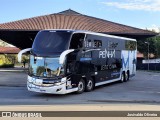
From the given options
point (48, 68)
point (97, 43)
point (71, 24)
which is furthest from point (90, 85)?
point (71, 24)

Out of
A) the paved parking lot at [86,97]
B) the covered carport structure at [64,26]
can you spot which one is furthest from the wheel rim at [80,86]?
the covered carport structure at [64,26]

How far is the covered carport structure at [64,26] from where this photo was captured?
4194 cm

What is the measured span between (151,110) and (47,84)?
11.4m

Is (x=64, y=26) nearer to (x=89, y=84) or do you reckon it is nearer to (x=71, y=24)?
(x=71, y=24)

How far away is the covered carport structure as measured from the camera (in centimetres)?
4194

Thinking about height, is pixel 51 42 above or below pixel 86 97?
above

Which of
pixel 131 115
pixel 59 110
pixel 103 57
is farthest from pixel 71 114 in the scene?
pixel 103 57

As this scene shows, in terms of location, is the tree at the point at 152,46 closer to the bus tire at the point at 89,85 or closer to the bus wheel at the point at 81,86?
the bus tire at the point at 89,85

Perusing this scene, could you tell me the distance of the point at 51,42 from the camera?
60.7ft

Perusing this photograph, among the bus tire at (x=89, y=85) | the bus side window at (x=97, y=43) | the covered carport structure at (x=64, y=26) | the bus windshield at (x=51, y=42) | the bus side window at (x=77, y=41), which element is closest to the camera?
the bus windshield at (x=51, y=42)

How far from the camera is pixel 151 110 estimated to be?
22.4ft

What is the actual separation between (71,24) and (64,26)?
1.36m

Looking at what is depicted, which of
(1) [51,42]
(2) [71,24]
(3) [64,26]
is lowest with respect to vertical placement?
(1) [51,42]

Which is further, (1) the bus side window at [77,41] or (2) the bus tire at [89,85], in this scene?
(2) the bus tire at [89,85]
